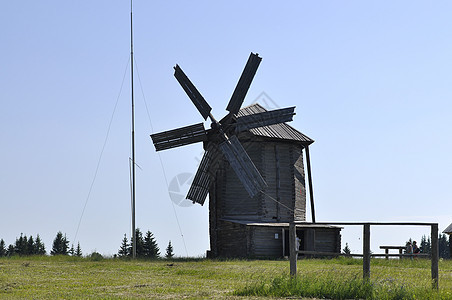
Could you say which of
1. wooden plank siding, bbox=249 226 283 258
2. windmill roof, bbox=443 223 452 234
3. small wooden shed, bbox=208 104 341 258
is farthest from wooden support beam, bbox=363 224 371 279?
windmill roof, bbox=443 223 452 234

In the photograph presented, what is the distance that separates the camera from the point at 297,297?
1449 cm

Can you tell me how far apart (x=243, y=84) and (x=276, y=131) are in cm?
405

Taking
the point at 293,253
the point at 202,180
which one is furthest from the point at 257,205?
the point at 293,253

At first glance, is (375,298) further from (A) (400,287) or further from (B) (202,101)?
(B) (202,101)

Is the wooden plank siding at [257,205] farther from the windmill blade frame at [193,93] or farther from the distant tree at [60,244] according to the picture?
the distant tree at [60,244]

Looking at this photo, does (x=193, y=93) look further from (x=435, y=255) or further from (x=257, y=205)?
(x=435, y=255)

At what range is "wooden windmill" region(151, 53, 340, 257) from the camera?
3678 centimetres

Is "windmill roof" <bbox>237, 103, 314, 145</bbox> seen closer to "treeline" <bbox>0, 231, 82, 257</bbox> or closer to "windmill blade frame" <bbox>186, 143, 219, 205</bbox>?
"windmill blade frame" <bbox>186, 143, 219, 205</bbox>

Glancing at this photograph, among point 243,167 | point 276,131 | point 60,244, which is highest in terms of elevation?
point 276,131

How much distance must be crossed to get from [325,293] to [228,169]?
78.1ft

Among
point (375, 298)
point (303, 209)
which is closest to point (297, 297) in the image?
point (375, 298)

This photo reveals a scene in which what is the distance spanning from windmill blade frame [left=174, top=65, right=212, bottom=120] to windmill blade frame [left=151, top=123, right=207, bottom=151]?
44.4 inches

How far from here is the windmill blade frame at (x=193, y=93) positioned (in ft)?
124

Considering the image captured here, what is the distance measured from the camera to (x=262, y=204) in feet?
125
